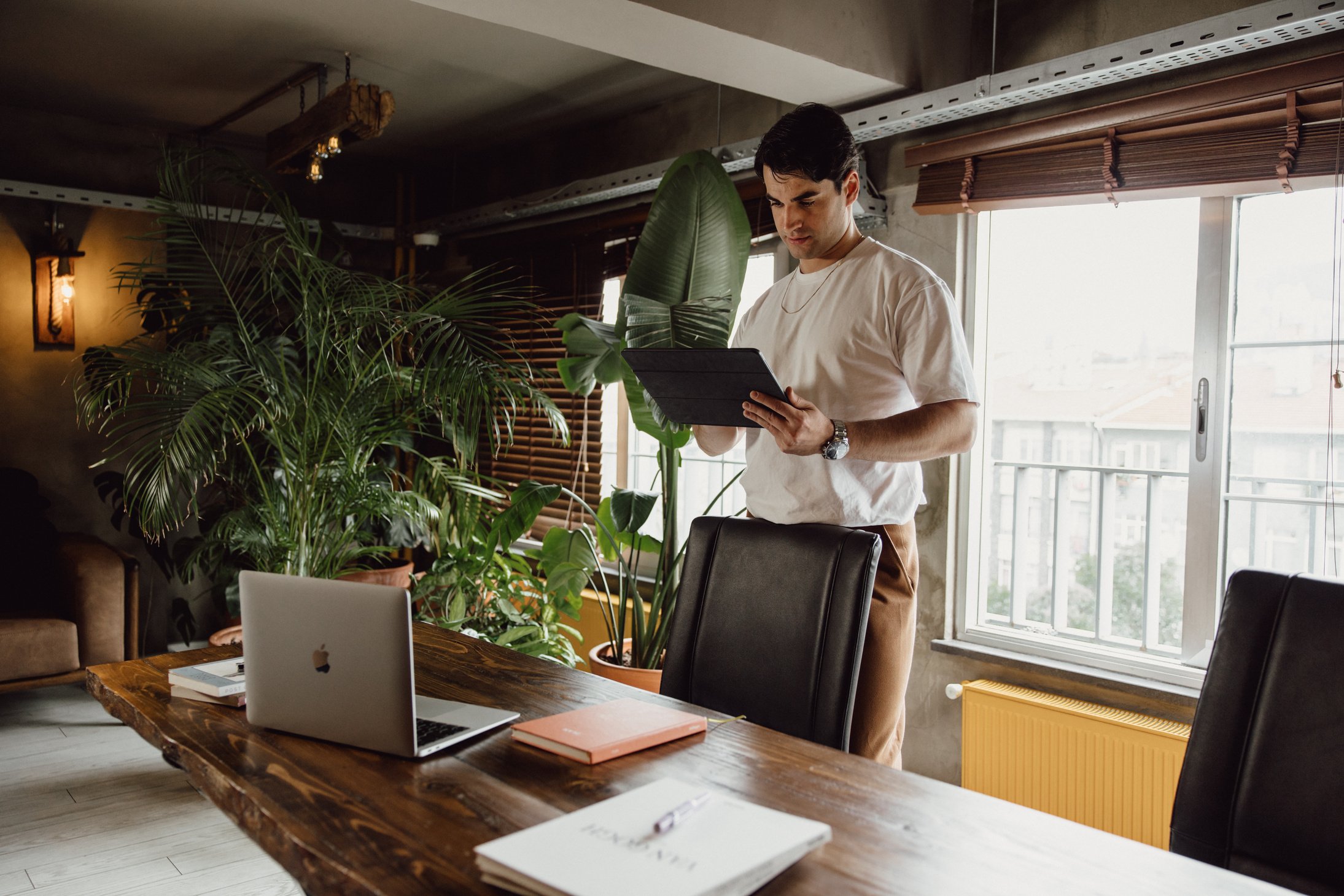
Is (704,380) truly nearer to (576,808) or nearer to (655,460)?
(576,808)

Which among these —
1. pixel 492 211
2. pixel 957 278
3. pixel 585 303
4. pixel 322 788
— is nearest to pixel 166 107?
pixel 492 211

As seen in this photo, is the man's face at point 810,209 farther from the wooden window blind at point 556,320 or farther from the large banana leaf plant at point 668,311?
the wooden window blind at point 556,320

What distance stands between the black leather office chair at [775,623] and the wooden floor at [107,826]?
1.42m

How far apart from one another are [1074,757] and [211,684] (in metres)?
2.15

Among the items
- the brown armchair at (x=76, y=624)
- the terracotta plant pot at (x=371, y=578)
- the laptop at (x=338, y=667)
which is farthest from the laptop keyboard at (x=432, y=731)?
the brown armchair at (x=76, y=624)

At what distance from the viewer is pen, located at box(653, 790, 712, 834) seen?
90 cm

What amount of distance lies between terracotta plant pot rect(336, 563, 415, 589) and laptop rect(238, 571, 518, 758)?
7.94 feet

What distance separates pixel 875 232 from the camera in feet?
10.4

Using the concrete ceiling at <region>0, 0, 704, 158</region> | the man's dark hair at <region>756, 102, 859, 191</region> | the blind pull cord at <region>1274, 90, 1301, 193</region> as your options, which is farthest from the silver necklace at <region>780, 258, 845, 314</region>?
the concrete ceiling at <region>0, 0, 704, 158</region>

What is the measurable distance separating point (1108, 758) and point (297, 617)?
2144 mm

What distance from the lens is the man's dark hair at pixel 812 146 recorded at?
1.79 m

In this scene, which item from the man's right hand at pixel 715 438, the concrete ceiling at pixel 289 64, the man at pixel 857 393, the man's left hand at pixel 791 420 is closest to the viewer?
the man's left hand at pixel 791 420

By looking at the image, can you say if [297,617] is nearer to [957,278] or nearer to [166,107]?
[957,278]

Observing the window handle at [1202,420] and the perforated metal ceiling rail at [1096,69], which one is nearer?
the perforated metal ceiling rail at [1096,69]
